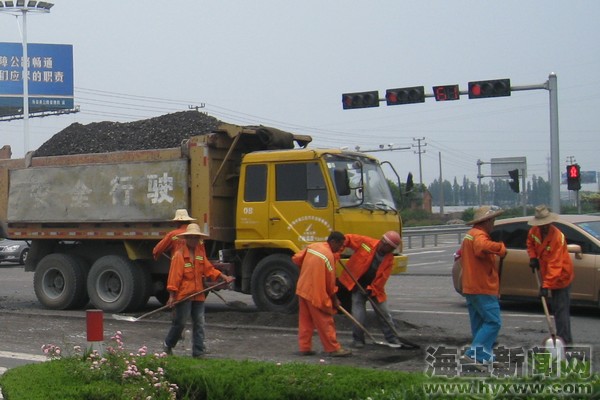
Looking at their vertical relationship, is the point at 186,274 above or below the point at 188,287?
above

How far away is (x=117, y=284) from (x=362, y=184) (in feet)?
15.9

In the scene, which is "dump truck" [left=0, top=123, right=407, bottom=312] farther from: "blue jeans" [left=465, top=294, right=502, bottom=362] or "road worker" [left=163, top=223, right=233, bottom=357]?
"blue jeans" [left=465, top=294, right=502, bottom=362]

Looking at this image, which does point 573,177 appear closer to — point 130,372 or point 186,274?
point 186,274

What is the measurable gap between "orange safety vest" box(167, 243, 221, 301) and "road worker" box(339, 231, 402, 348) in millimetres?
1900

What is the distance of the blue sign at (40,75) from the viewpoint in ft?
167

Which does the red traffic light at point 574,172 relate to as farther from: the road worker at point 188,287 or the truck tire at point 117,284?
the road worker at point 188,287

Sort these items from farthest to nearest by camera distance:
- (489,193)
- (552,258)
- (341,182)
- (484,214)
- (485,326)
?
1. (489,193)
2. (341,182)
3. (552,258)
4. (484,214)
5. (485,326)

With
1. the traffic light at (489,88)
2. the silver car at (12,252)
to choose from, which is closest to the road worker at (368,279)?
the traffic light at (489,88)

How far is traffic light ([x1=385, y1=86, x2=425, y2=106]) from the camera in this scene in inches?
1028

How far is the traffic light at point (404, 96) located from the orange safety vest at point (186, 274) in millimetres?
16498

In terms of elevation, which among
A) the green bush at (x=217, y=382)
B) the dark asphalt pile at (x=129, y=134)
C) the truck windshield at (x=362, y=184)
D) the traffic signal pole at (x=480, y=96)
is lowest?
the green bush at (x=217, y=382)

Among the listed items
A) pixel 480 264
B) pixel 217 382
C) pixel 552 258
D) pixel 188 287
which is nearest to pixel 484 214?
pixel 480 264

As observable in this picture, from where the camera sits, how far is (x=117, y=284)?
15875mm

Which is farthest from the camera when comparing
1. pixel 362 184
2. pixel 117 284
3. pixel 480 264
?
pixel 117 284
